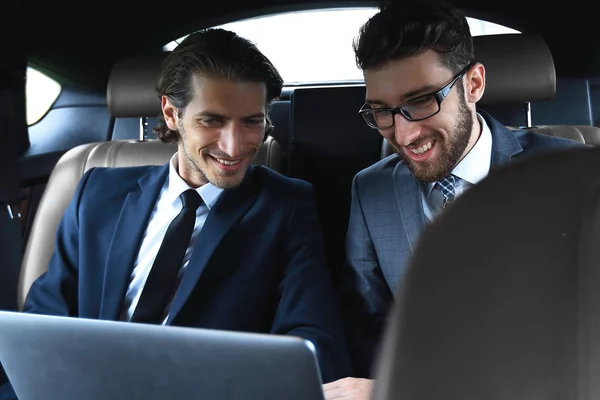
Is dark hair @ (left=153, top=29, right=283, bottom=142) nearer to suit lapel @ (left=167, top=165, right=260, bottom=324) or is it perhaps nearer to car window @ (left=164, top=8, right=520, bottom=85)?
suit lapel @ (left=167, top=165, right=260, bottom=324)

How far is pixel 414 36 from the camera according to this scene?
5.37ft

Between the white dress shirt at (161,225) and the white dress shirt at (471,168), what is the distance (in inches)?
20.5

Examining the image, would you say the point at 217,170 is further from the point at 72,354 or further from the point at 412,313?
the point at 412,313

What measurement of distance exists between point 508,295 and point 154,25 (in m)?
1.95

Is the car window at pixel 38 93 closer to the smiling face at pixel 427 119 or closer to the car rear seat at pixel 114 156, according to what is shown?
the car rear seat at pixel 114 156

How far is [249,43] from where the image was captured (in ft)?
6.10

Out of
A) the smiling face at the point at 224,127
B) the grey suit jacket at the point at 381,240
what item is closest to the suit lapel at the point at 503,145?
the grey suit jacket at the point at 381,240

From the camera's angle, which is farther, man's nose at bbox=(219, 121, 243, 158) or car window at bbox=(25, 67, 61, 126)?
car window at bbox=(25, 67, 61, 126)

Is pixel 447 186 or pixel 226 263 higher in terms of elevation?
pixel 447 186

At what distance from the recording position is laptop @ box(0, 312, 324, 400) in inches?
28.3

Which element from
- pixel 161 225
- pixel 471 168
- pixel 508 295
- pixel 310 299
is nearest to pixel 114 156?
pixel 161 225

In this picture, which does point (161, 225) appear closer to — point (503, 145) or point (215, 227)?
point (215, 227)

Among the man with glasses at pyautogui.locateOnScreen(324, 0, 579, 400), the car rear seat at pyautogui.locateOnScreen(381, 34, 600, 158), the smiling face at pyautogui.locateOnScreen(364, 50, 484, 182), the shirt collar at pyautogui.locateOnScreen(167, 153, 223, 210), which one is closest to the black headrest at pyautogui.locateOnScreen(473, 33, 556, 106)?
the car rear seat at pyautogui.locateOnScreen(381, 34, 600, 158)

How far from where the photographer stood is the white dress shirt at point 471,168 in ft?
5.50
